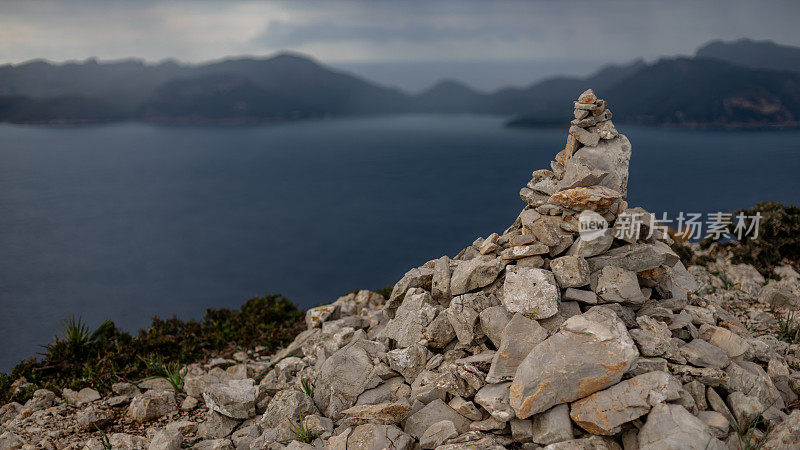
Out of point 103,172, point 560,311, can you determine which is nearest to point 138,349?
point 560,311

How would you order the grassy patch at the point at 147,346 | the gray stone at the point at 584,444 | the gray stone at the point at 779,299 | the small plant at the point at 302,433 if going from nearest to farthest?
the gray stone at the point at 584,444 < the small plant at the point at 302,433 < the grassy patch at the point at 147,346 < the gray stone at the point at 779,299

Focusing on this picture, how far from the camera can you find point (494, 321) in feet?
30.7

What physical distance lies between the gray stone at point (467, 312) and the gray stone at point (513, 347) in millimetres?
913

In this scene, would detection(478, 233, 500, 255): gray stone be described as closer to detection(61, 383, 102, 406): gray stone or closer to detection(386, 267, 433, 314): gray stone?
detection(386, 267, 433, 314): gray stone

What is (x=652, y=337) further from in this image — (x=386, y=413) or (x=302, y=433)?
(x=302, y=433)

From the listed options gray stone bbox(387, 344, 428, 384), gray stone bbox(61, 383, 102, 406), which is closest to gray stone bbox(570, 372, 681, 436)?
gray stone bbox(387, 344, 428, 384)

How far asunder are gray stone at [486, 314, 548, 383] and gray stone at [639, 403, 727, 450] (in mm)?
2127

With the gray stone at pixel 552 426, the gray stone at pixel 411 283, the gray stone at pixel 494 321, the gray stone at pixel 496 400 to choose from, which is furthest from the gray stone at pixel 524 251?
the gray stone at pixel 552 426

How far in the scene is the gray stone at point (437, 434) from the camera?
780cm

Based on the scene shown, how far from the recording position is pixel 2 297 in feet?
74.9

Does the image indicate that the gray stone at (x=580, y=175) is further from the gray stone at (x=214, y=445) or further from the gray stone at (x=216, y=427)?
the gray stone at (x=216, y=427)

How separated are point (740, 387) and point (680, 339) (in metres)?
1.21

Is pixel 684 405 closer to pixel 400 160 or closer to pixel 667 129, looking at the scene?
pixel 667 129

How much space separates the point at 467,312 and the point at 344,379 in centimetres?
313
